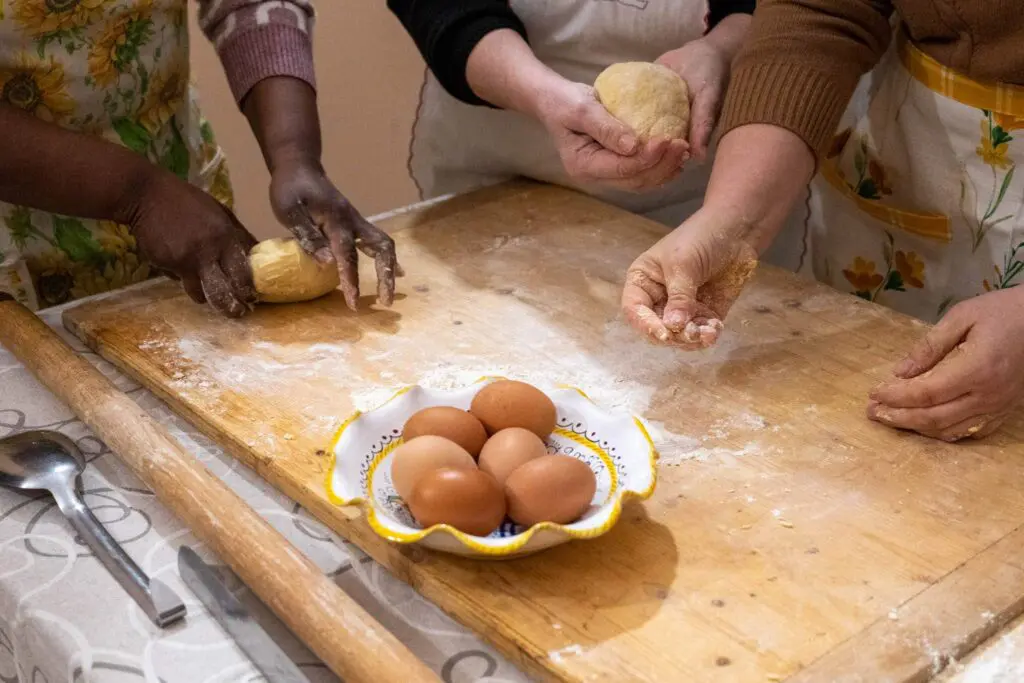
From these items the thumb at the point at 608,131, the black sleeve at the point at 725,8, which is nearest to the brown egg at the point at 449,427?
the thumb at the point at 608,131

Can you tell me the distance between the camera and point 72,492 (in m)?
1.05

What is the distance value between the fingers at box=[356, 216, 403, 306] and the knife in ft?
1.80

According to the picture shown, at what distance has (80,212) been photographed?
1.40m

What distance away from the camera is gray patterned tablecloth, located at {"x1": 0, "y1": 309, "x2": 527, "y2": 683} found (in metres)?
0.87

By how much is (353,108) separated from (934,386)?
2.47m

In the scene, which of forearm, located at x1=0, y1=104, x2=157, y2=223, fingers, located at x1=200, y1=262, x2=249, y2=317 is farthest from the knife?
forearm, located at x1=0, y1=104, x2=157, y2=223

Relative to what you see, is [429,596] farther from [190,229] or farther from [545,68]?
[545,68]

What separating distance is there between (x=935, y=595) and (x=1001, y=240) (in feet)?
2.18

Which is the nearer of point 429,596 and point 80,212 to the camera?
point 429,596

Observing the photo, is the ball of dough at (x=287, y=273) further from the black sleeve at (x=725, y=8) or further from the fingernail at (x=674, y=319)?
the black sleeve at (x=725, y=8)

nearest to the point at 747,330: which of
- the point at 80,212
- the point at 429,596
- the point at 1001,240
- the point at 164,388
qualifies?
the point at 1001,240

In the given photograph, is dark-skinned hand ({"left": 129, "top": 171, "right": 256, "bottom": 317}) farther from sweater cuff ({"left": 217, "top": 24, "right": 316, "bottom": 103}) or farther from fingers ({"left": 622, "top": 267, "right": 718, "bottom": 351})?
fingers ({"left": 622, "top": 267, "right": 718, "bottom": 351})

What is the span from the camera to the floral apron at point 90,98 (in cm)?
141

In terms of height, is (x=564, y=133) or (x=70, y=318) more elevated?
(x=564, y=133)
